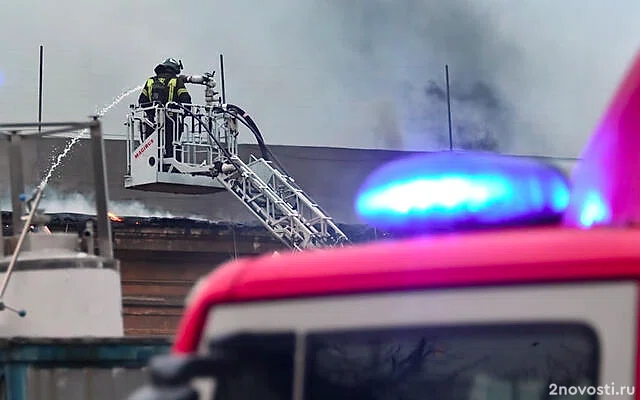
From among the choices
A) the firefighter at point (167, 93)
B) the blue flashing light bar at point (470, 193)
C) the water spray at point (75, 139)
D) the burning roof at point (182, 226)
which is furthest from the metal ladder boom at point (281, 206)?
the blue flashing light bar at point (470, 193)

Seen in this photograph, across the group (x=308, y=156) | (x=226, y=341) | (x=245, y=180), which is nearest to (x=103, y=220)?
(x=226, y=341)

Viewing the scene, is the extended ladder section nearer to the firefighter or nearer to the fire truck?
the firefighter

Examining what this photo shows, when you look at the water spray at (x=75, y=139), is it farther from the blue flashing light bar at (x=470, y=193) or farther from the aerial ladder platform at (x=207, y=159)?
the blue flashing light bar at (x=470, y=193)

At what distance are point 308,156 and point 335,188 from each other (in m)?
0.79

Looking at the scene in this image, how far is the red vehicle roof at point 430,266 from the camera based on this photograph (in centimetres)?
153

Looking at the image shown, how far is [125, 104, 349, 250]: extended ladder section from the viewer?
39.8 feet

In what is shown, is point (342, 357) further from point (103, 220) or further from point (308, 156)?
point (308, 156)

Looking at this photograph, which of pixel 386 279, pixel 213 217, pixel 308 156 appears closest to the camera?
pixel 386 279

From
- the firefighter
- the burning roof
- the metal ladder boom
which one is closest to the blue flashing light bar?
the metal ladder boom

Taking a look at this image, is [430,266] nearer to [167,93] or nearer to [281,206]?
[281,206]

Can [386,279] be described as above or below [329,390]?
above

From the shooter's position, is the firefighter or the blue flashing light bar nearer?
the blue flashing light bar

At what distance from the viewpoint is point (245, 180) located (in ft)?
40.5

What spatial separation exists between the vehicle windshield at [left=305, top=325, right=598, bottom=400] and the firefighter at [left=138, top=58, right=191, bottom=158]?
10.6 m
